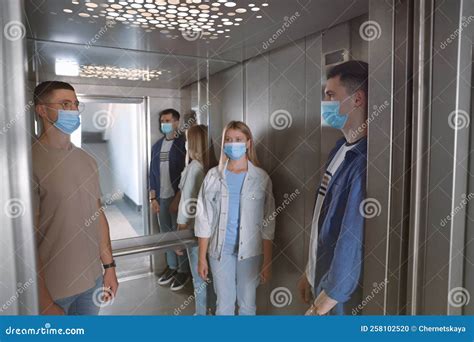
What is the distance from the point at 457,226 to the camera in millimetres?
930

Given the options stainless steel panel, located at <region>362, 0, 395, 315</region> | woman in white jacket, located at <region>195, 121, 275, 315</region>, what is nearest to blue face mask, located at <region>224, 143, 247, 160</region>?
woman in white jacket, located at <region>195, 121, 275, 315</region>

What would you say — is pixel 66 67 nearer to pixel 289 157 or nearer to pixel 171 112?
pixel 171 112

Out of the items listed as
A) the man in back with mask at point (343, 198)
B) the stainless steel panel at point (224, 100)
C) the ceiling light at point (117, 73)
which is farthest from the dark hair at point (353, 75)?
the ceiling light at point (117, 73)

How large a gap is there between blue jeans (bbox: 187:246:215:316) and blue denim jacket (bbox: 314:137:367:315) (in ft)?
1.22

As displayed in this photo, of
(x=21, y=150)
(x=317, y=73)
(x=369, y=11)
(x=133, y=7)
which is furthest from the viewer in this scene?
(x=317, y=73)

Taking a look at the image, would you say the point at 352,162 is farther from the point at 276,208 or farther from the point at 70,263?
the point at 70,263

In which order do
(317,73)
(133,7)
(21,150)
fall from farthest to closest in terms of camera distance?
(317,73) → (133,7) → (21,150)

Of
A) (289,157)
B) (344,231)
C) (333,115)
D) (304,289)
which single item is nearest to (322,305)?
(304,289)

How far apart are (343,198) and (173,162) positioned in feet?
1.70

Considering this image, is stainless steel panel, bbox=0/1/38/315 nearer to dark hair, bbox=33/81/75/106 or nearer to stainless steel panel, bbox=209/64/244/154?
dark hair, bbox=33/81/75/106

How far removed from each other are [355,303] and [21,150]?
3.15 feet

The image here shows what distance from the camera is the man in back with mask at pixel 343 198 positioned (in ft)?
3.38

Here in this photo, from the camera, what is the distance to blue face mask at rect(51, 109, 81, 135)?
2.84 ft

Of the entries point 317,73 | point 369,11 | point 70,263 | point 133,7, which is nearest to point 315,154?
point 317,73
